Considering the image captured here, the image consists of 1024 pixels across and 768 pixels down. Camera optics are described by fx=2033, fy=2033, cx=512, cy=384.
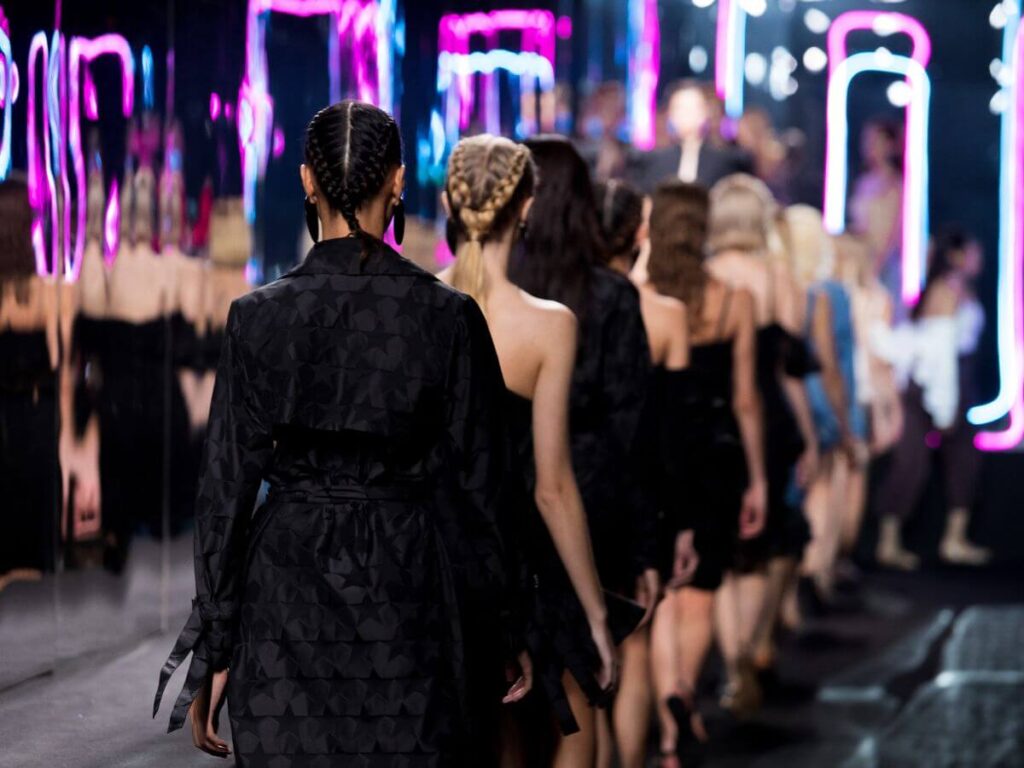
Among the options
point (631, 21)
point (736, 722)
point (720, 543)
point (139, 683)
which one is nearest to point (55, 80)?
point (139, 683)

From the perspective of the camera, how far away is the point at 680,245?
6.36 meters

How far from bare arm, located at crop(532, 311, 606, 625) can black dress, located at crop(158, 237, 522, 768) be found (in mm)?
846

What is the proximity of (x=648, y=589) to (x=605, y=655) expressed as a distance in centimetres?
57

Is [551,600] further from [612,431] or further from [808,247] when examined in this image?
[808,247]

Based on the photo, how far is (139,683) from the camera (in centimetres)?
564

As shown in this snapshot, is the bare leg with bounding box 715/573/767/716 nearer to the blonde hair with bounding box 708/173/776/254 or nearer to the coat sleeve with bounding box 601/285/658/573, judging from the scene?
the blonde hair with bounding box 708/173/776/254

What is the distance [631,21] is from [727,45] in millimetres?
777

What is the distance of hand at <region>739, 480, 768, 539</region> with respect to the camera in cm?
699

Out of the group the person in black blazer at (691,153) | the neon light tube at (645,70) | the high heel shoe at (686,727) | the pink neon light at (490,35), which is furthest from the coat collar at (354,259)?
the neon light tube at (645,70)

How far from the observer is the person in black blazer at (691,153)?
9062mm

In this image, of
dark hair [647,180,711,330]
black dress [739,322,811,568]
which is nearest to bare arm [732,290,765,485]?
dark hair [647,180,711,330]

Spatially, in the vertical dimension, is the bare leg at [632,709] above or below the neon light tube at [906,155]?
below

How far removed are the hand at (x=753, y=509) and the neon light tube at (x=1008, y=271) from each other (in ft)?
22.7

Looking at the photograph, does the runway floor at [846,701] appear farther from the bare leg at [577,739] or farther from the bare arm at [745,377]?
the bare arm at [745,377]
